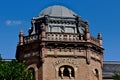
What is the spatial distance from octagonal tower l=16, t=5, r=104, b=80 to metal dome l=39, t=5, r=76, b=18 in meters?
1.74

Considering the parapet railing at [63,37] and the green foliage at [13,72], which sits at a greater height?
the parapet railing at [63,37]

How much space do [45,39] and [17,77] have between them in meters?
9.28

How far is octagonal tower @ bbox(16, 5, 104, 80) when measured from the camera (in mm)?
45812

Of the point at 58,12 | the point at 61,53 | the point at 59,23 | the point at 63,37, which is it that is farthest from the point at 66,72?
the point at 58,12

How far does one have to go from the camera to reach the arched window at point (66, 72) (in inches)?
1811

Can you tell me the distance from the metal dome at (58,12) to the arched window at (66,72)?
267 inches

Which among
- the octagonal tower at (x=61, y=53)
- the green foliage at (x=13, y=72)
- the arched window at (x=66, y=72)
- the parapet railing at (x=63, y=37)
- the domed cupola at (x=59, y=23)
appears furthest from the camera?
the domed cupola at (x=59, y=23)

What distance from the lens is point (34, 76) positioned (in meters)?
46.1

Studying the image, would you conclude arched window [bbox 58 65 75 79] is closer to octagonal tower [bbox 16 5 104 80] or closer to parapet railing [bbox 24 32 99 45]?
octagonal tower [bbox 16 5 104 80]

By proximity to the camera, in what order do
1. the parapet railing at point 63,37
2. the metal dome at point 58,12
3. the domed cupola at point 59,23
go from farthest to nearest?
the metal dome at point 58,12 < the domed cupola at point 59,23 < the parapet railing at point 63,37

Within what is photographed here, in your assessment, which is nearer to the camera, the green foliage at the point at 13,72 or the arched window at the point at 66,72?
the green foliage at the point at 13,72

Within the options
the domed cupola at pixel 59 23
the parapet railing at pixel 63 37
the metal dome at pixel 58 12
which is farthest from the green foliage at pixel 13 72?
the metal dome at pixel 58 12

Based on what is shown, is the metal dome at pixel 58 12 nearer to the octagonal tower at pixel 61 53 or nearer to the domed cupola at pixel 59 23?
the domed cupola at pixel 59 23

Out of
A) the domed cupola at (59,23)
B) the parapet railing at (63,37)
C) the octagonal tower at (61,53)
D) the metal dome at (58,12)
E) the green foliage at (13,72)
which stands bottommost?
the green foliage at (13,72)
